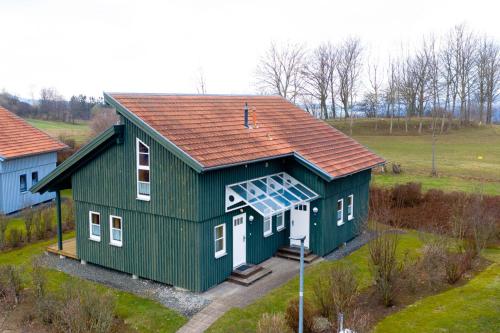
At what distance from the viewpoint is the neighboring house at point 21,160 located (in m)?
24.6

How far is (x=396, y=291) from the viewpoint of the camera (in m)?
14.1

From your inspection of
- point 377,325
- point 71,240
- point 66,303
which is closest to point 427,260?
point 377,325

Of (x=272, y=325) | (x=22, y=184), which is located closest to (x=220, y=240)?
→ (x=272, y=325)

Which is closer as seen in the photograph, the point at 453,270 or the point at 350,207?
the point at 453,270

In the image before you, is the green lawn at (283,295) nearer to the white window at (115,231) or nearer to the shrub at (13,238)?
the white window at (115,231)

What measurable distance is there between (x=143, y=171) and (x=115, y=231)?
9.17 ft

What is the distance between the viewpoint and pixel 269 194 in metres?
16.8

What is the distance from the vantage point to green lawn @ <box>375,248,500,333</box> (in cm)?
1251

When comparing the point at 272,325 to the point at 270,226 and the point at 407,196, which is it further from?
the point at 407,196

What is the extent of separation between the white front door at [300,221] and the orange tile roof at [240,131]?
202 cm

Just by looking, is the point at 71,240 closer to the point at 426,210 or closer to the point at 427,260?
the point at 427,260

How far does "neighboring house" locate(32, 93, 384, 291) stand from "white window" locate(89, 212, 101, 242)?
39 millimetres

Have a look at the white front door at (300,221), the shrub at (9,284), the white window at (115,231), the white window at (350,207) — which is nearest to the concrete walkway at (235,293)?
the white front door at (300,221)

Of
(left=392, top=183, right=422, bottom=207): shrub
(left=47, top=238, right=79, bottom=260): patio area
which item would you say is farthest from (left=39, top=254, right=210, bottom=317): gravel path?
(left=392, top=183, right=422, bottom=207): shrub
